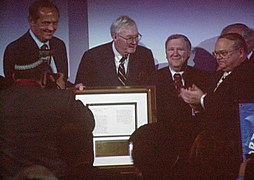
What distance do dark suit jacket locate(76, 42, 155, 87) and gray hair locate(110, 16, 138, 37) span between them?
9cm

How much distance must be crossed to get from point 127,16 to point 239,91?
76cm

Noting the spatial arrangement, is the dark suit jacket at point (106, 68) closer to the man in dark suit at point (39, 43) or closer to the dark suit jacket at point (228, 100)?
the man in dark suit at point (39, 43)

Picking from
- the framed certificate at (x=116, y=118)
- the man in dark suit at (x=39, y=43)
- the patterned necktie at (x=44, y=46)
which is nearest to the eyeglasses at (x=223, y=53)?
the framed certificate at (x=116, y=118)

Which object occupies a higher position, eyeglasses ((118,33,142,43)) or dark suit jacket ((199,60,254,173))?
eyeglasses ((118,33,142,43))

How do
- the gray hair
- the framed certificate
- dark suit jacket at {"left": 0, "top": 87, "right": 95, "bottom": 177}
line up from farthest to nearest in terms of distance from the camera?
the gray hair, the framed certificate, dark suit jacket at {"left": 0, "top": 87, "right": 95, "bottom": 177}

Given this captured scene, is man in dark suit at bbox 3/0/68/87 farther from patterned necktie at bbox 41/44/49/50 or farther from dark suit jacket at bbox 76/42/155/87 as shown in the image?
dark suit jacket at bbox 76/42/155/87

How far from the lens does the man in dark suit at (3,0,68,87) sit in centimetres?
252

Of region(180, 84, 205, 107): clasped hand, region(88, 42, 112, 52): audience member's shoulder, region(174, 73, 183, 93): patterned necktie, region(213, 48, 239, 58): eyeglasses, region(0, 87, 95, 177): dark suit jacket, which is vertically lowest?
region(0, 87, 95, 177): dark suit jacket

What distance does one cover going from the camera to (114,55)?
2586mm

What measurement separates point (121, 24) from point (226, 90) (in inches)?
27.5

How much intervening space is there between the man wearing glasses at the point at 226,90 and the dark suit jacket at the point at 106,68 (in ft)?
0.81

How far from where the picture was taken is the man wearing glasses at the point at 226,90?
2506 mm

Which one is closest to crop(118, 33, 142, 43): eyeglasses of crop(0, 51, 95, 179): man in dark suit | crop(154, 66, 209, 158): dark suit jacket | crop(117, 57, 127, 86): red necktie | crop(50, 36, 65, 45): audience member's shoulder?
crop(117, 57, 127, 86): red necktie

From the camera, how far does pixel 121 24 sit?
2.64 m
